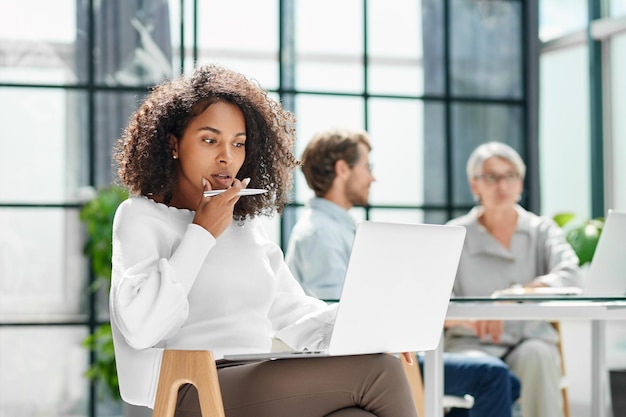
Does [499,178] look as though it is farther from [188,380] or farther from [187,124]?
[188,380]

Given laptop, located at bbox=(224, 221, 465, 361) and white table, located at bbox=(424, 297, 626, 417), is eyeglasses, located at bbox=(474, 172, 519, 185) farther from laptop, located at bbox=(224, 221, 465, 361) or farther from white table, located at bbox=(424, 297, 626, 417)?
laptop, located at bbox=(224, 221, 465, 361)

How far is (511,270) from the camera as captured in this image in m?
3.71

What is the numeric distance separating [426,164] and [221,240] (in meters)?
3.69

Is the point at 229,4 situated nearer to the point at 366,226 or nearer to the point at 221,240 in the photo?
the point at 221,240

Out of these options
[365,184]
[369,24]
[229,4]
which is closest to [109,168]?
[229,4]

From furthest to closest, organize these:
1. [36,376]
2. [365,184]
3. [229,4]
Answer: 1. [229,4]
2. [36,376]
3. [365,184]

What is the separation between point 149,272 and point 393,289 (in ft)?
1.51

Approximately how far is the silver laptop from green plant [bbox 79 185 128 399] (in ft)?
9.27

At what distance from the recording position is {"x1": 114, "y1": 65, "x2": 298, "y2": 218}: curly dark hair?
2.14 m

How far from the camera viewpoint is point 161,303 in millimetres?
1826

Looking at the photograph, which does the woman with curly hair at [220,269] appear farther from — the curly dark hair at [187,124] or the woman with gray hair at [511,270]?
the woman with gray hair at [511,270]

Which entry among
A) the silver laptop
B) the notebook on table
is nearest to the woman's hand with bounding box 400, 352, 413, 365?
the notebook on table

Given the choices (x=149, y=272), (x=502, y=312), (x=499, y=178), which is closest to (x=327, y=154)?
(x=499, y=178)

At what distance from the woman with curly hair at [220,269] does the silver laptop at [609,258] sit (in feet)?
2.91
